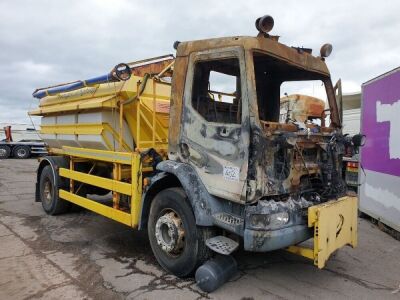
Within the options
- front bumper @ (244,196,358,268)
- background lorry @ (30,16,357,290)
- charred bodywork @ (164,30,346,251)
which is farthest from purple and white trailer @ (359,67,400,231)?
front bumper @ (244,196,358,268)

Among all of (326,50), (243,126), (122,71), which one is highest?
(326,50)

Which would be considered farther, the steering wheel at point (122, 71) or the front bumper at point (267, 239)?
the steering wheel at point (122, 71)

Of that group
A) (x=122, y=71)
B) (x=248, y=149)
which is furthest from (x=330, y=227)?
(x=122, y=71)

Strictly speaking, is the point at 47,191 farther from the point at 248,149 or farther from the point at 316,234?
the point at 316,234

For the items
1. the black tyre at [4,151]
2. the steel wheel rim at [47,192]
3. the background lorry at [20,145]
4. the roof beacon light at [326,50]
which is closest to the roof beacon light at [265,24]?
the roof beacon light at [326,50]

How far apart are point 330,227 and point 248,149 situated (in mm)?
1183

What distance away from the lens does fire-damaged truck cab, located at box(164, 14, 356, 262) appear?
365 centimetres

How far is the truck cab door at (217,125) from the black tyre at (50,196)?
151 inches

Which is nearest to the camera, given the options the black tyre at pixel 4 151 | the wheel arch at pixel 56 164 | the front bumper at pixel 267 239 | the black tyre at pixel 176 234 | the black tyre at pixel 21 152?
the front bumper at pixel 267 239

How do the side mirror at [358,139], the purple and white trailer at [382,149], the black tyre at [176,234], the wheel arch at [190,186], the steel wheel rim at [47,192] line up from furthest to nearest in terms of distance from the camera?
1. the steel wheel rim at [47,192]
2. the purple and white trailer at [382,149]
3. the side mirror at [358,139]
4. the black tyre at [176,234]
5. the wheel arch at [190,186]

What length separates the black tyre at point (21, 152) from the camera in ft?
78.3

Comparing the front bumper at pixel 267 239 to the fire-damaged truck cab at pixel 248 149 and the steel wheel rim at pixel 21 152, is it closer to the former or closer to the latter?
the fire-damaged truck cab at pixel 248 149

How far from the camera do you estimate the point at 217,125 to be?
3.99 metres

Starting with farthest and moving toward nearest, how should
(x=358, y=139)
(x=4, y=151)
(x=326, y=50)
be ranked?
(x=4, y=151) → (x=326, y=50) → (x=358, y=139)
